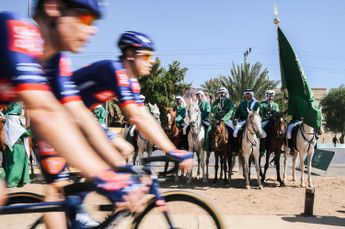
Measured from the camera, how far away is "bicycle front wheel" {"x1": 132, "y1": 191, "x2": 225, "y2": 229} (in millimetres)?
3040

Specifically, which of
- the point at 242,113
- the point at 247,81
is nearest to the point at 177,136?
the point at 242,113

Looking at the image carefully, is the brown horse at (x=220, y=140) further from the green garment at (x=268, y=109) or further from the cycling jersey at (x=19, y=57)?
the cycling jersey at (x=19, y=57)

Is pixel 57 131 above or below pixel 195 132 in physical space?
above

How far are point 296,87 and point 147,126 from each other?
930 centimetres

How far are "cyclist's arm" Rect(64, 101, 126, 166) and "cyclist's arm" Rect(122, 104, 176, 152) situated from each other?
2.05ft

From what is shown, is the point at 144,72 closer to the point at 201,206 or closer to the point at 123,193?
the point at 201,206

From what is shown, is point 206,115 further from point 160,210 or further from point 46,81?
point 46,81

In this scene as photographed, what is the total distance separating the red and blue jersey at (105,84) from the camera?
3.37 m

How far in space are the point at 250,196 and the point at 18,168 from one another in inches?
246

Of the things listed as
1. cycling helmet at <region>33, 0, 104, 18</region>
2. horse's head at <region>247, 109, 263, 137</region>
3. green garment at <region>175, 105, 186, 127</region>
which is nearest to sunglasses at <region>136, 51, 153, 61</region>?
cycling helmet at <region>33, 0, 104, 18</region>

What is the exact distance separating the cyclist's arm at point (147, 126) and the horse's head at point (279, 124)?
9.26 meters

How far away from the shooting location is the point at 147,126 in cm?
325

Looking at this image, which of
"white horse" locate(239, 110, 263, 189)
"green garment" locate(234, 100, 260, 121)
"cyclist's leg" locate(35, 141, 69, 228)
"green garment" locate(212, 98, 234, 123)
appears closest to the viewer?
"cyclist's leg" locate(35, 141, 69, 228)

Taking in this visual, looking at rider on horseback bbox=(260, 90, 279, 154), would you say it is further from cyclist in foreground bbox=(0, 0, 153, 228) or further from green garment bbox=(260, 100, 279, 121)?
cyclist in foreground bbox=(0, 0, 153, 228)
